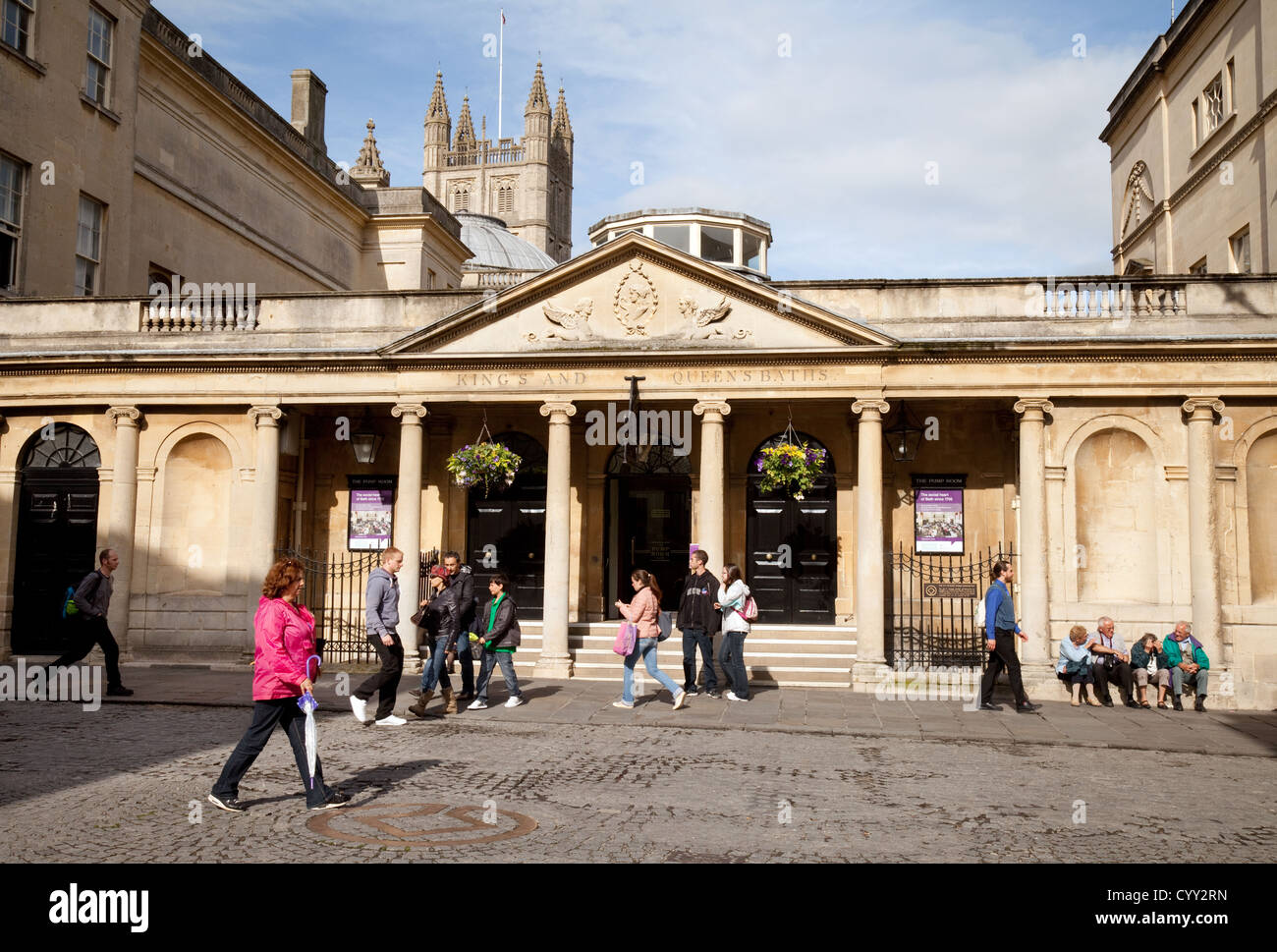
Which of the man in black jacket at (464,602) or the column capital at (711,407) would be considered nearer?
the man in black jacket at (464,602)

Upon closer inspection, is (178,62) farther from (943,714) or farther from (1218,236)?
(1218,236)

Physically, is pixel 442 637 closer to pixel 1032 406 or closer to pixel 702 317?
pixel 702 317

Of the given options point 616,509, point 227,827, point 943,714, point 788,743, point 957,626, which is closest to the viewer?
point 227,827

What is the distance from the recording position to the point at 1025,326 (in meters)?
17.4

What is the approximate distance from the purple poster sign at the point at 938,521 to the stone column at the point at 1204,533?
12.7 feet

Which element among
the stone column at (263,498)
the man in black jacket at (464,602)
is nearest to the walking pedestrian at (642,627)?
the man in black jacket at (464,602)

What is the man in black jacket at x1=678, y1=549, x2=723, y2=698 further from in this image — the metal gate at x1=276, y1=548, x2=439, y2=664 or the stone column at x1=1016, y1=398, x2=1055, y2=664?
the metal gate at x1=276, y1=548, x2=439, y2=664

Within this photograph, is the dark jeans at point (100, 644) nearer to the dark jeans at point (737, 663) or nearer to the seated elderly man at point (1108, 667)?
the dark jeans at point (737, 663)

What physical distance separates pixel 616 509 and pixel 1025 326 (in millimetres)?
8087

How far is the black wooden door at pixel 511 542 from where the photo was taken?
20656 millimetres

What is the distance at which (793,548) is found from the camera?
19922 mm

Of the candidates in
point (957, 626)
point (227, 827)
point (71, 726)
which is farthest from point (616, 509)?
point (227, 827)
